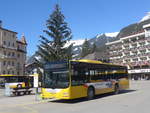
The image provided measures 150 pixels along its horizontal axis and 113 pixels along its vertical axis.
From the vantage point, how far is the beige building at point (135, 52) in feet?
283

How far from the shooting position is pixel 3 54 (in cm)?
6700

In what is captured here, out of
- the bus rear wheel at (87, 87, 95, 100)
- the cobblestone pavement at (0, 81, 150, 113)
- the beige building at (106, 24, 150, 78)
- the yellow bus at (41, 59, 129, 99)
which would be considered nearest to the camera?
the cobblestone pavement at (0, 81, 150, 113)

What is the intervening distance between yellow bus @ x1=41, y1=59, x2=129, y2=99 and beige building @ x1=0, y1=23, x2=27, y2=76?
5156 centimetres

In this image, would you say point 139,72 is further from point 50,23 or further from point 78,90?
point 78,90

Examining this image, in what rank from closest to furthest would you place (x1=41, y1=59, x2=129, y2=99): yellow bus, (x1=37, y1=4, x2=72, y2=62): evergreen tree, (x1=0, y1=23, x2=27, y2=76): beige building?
1. (x1=41, y1=59, x2=129, y2=99): yellow bus
2. (x1=37, y1=4, x2=72, y2=62): evergreen tree
3. (x1=0, y1=23, x2=27, y2=76): beige building

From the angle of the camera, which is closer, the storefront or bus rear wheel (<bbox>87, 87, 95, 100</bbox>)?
bus rear wheel (<bbox>87, 87, 95, 100</bbox>)

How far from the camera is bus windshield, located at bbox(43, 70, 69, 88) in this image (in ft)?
50.8

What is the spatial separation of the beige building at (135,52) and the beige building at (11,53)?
41.9 meters

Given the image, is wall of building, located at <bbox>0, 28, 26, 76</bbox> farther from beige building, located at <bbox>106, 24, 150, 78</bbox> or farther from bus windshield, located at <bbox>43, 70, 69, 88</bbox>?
bus windshield, located at <bbox>43, 70, 69, 88</bbox>

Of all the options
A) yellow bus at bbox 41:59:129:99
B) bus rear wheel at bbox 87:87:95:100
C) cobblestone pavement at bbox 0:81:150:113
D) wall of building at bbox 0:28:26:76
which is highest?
wall of building at bbox 0:28:26:76

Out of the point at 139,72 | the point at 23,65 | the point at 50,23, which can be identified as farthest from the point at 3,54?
the point at 139,72

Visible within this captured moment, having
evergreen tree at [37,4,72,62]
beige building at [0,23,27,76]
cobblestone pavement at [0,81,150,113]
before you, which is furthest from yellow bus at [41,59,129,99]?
beige building at [0,23,27,76]

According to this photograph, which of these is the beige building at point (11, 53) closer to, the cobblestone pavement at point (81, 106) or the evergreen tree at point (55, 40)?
the evergreen tree at point (55, 40)

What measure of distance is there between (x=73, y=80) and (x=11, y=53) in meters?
58.6
